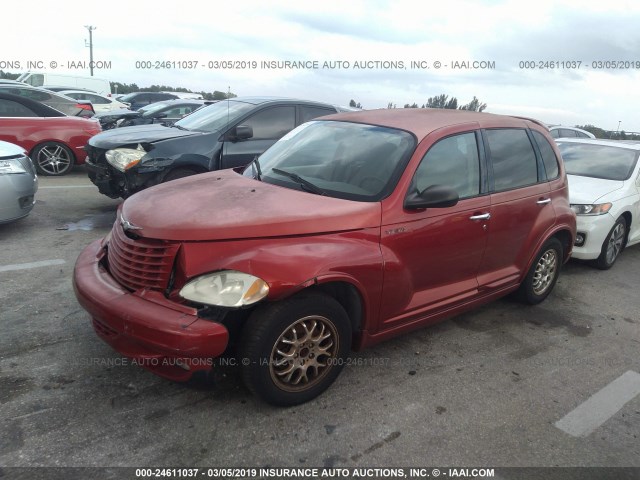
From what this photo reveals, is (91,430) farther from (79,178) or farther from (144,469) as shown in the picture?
(79,178)

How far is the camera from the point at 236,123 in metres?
6.56

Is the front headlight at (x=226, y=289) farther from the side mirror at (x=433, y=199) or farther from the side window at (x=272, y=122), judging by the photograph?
the side window at (x=272, y=122)

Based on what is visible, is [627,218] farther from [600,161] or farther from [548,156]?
[548,156]

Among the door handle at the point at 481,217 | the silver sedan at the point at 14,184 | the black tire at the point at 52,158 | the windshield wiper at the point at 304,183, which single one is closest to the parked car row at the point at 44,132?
the black tire at the point at 52,158

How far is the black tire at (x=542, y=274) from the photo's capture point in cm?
449

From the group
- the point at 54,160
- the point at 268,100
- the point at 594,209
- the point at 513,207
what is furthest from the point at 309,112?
the point at 54,160

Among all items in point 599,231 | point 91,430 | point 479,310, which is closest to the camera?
point 91,430

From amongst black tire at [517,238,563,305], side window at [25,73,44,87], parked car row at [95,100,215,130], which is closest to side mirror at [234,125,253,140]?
black tire at [517,238,563,305]

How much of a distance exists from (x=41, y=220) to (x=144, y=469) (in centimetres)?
499

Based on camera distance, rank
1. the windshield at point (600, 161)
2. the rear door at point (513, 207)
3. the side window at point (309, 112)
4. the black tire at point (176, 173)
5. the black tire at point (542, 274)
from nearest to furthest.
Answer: the rear door at point (513, 207) → the black tire at point (542, 274) → the black tire at point (176, 173) → the windshield at point (600, 161) → the side window at point (309, 112)

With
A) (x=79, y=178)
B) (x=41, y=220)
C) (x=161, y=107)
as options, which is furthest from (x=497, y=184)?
(x=161, y=107)

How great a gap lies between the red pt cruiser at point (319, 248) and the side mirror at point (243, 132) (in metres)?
1.99

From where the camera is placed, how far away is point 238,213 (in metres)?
2.90

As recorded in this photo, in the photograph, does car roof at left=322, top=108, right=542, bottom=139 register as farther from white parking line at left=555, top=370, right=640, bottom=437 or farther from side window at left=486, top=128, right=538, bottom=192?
white parking line at left=555, top=370, right=640, bottom=437
